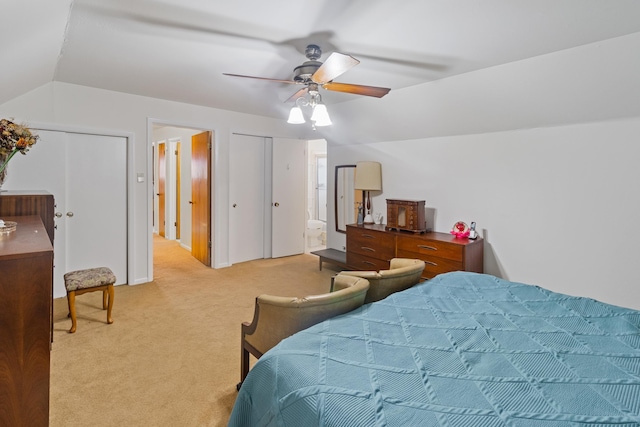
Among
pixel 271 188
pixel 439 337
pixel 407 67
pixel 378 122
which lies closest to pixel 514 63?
pixel 407 67

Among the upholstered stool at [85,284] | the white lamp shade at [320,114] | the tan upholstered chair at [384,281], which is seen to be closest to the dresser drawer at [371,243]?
the tan upholstered chair at [384,281]

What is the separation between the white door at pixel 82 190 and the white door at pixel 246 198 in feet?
4.89

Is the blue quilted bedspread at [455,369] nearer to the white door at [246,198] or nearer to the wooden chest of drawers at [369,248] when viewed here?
the wooden chest of drawers at [369,248]

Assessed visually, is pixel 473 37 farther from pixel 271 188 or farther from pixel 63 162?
pixel 63 162

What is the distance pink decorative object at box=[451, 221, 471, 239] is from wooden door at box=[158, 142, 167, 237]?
603 centimetres

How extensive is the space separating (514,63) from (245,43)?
2.22m

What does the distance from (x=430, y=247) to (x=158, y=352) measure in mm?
2777

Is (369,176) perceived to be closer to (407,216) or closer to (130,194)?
(407,216)

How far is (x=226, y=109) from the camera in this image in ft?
16.0

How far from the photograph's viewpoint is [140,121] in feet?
13.8

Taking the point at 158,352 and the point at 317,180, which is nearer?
the point at 158,352

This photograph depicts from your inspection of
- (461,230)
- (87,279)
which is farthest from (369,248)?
(87,279)

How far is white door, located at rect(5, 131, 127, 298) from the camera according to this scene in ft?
11.9

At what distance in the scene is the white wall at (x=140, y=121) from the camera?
11.8 feet
